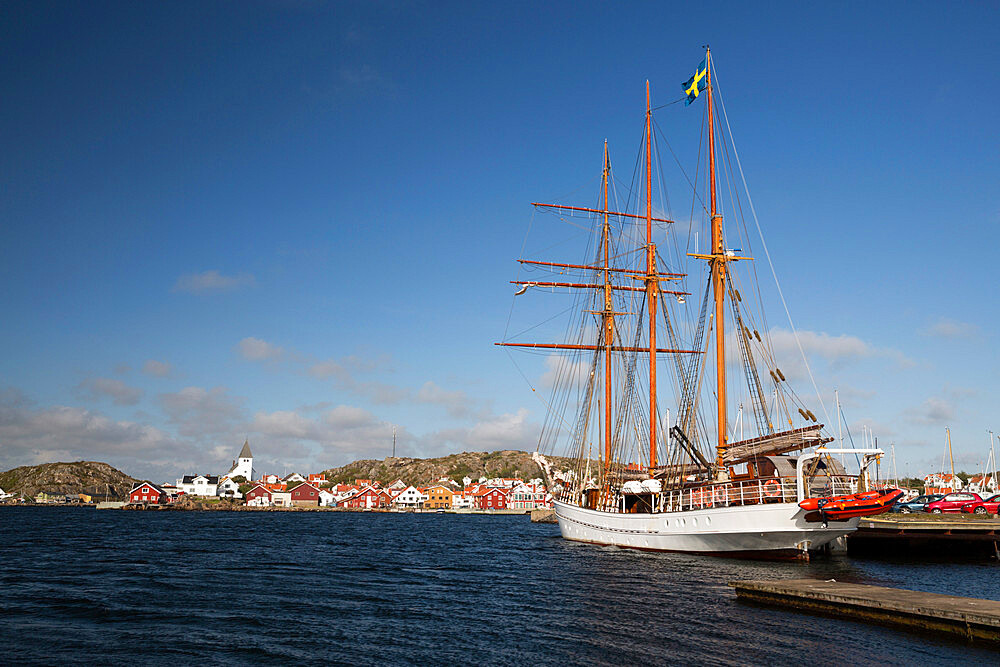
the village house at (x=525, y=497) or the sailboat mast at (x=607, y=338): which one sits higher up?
the sailboat mast at (x=607, y=338)

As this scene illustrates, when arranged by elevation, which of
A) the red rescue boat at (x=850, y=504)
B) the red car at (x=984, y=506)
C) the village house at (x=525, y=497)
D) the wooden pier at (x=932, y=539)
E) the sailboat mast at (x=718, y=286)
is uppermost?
the sailboat mast at (x=718, y=286)

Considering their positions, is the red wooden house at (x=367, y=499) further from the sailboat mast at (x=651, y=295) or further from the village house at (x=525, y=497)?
the sailboat mast at (x=651, y=295)

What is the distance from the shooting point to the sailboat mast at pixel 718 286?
4375 centimetres

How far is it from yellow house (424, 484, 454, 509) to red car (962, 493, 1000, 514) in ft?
479

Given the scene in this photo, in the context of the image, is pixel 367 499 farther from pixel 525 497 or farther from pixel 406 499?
pixel 525 497

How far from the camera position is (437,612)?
24250 millimetres

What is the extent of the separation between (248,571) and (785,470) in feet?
108

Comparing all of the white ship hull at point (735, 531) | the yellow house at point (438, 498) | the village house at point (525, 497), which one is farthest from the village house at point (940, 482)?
the white ship hull at point (735, 531)

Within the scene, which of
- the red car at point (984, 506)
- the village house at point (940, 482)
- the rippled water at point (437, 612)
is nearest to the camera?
the rippled water at point (437, 612)

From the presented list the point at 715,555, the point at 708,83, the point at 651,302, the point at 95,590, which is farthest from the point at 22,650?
the point at 651,302

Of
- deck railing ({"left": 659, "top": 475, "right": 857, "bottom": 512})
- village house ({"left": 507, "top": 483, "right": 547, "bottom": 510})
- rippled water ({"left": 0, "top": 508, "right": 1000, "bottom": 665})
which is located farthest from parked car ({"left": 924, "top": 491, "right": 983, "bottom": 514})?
village house ({"left": 507, "top": 483, "right": 547, "bottom": 510})

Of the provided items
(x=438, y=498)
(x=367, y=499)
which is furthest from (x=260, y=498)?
(x=438, y=498)

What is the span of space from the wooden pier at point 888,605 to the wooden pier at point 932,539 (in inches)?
903

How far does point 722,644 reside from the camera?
17938 millimetres
